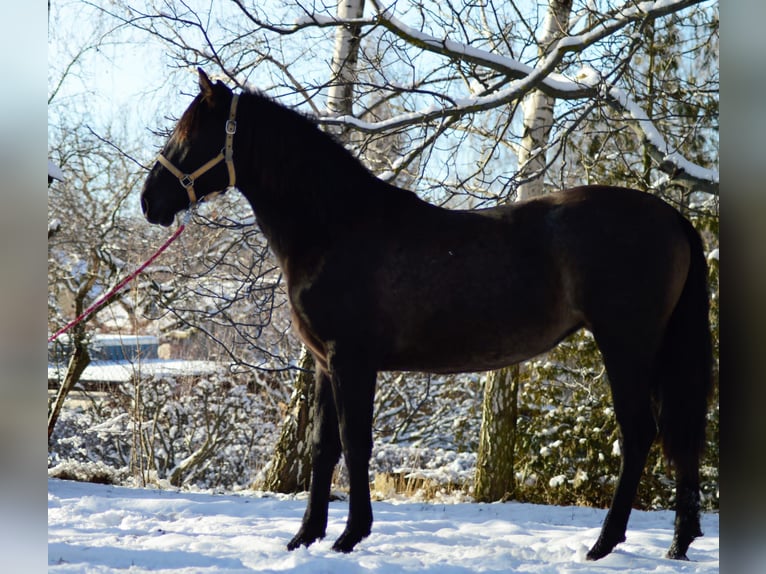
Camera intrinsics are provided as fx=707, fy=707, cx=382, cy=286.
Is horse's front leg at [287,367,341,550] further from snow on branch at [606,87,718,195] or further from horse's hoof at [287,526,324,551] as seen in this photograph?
snow on branch at [606,87,718,195]

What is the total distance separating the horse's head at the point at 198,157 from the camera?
11.8 ft

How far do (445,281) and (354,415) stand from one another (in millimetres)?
796

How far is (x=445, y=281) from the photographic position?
352 cm

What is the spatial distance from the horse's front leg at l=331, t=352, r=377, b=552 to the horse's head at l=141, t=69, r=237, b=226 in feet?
3.71

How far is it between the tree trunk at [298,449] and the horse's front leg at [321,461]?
3.00m

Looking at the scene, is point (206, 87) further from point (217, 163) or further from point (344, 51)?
point (344, 51)

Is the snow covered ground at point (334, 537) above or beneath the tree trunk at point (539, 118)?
beneath

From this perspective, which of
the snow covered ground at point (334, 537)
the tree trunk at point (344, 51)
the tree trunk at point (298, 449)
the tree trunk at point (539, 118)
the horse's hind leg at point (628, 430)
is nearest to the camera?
the snow covered ground at point (334, 537)

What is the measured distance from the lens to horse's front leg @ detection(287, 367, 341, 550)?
11.9ft

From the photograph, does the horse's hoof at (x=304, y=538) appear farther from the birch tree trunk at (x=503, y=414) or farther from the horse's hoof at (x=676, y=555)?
the birch tree trunk at (x=503, y=414)

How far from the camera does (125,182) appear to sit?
456 inches

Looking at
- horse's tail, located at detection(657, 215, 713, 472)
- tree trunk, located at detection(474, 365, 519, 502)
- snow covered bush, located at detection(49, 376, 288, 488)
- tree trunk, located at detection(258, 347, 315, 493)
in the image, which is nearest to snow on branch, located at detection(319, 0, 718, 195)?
horse's tail, located at detection(657, 215, 713, 472)

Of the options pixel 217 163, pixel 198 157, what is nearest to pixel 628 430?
pixel 217 163

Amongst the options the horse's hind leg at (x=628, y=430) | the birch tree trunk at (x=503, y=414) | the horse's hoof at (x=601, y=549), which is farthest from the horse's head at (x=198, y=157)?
the birch tree trunk at (x=503, y=414)
